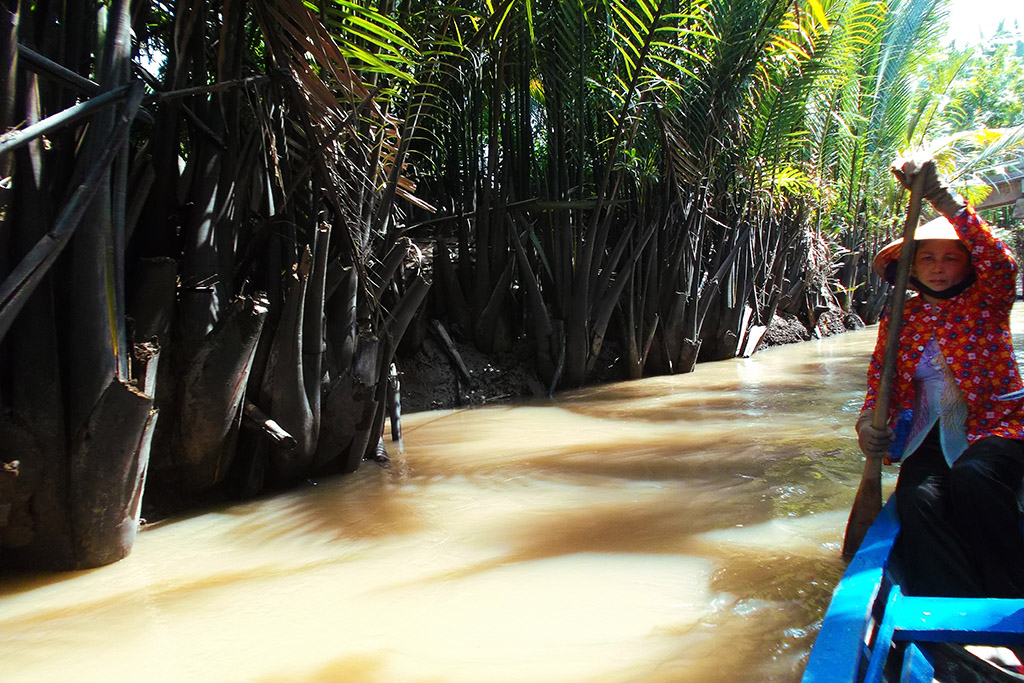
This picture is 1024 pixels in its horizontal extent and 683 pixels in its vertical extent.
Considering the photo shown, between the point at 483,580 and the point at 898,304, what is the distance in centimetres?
138

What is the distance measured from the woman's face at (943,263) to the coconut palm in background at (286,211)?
1.81 m

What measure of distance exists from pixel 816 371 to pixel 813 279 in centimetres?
437

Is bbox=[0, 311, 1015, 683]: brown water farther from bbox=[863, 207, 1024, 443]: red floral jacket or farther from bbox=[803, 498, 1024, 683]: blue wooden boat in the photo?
bbox=[863, 207, 1024, 443]: red floral jacket

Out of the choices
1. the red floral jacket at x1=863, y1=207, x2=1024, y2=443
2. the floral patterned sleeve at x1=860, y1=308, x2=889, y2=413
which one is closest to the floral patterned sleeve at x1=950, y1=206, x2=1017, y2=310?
the red floral jacket at x1=863, y1=207, x2=1024, y2=443

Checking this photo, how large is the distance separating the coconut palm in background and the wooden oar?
67.9 inches

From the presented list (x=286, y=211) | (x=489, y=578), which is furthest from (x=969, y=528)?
(x=286, y=211)

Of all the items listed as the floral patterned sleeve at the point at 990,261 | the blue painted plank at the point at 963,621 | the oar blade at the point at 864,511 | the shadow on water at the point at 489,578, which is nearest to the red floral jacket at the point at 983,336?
the floral patterned sleeve at the point at 990,261

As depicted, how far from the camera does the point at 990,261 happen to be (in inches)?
81.1

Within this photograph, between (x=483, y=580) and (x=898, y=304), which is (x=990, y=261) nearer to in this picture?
(x=898, y=304)

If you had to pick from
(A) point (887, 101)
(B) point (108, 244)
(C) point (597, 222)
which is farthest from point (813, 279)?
(B) point (108, 244)

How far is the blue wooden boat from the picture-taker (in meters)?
1.29

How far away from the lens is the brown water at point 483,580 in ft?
5.91

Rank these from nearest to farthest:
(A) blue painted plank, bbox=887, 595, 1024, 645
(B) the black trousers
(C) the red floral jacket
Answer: (A) blue painted plank, bbox=887, 595, 1024, 645
(B) the black trousers
(C) the red floral jacket

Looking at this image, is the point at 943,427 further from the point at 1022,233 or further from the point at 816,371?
the point at 1022,233
